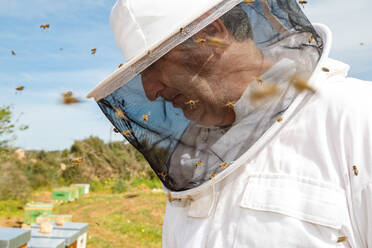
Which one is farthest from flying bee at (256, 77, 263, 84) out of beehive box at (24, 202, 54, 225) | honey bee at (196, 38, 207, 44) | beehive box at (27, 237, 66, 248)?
beehive box at (24, 202, 54, 225)

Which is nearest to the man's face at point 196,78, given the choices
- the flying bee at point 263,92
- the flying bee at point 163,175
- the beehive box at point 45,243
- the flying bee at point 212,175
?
the flying bee at point 263,92

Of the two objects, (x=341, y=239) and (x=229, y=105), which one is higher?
(x=229, y=105)

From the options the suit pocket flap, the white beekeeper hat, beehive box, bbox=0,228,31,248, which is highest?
the white beekeeper hat

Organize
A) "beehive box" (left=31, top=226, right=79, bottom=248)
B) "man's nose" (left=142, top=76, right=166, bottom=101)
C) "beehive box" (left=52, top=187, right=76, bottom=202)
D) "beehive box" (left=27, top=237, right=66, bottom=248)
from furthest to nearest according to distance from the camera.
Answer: "beehive box" (left=52, top=187, right=76, bottom=202) < "beehive box" (left=31, top=226, right=79, bottom=248) < "beehive box" (left=27, top=237, right=66, bottom=248) < "man's nose" (left=142, top=76, right=166, bottom=101)

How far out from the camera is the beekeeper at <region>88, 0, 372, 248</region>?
1.30 meters

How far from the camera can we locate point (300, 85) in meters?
1.49

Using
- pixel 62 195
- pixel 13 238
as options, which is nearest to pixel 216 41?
pixel 13 238

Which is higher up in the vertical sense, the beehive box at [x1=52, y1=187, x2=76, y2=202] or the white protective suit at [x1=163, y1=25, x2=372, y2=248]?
the white protective suit at [x1=163, y1=25, x2=372, y2=248]

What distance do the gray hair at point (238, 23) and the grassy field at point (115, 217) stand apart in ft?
28.0

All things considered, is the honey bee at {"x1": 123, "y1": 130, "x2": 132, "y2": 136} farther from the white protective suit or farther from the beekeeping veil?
the white protective suit

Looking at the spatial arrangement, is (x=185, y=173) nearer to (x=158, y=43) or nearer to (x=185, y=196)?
(x=185, y=196)

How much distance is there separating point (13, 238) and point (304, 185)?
12.0ft

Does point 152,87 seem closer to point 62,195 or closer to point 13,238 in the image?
point 13,238

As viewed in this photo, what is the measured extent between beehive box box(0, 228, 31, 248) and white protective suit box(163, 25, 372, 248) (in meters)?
3.06
